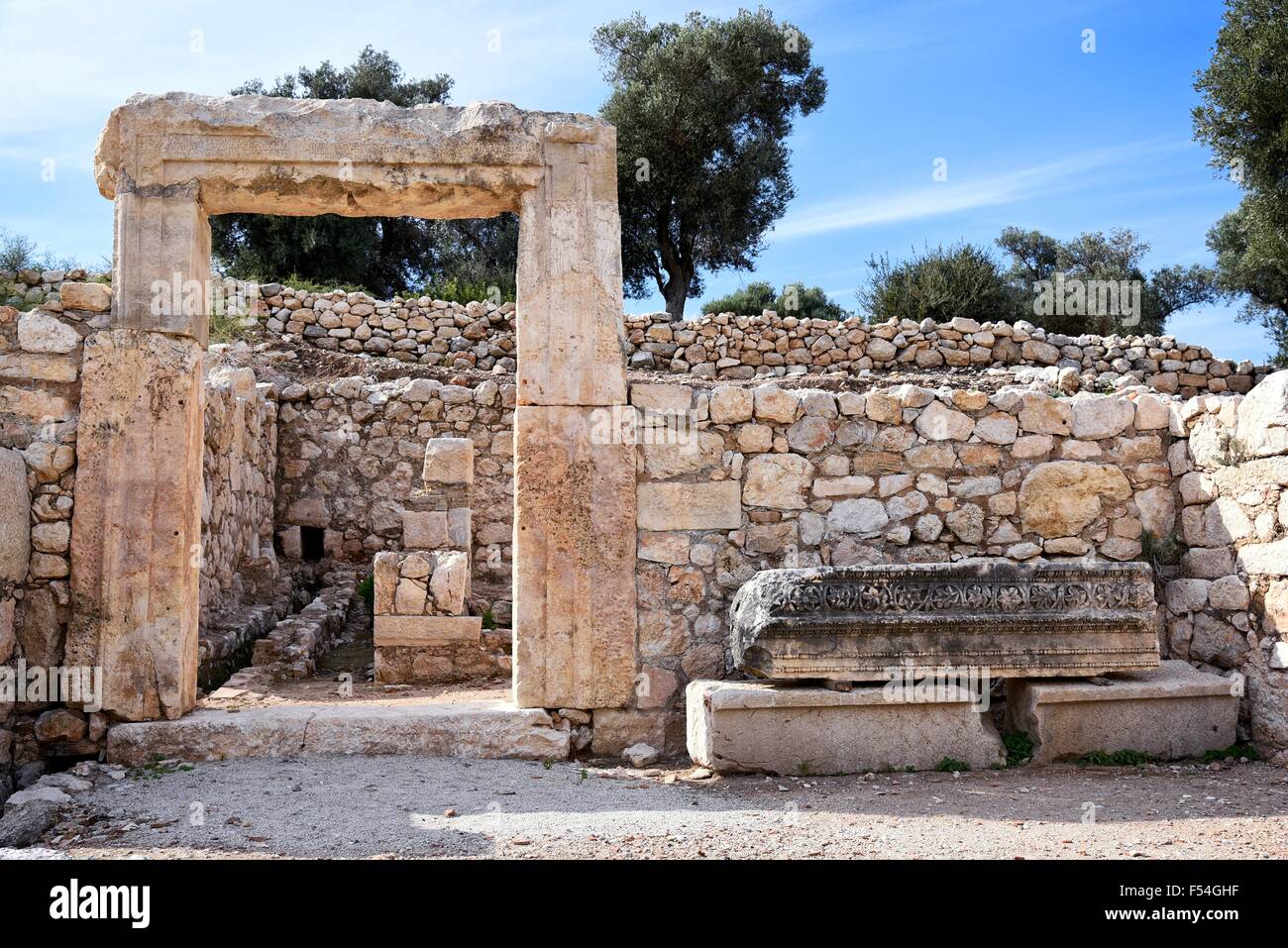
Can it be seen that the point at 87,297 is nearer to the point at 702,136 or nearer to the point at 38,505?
the point at 38,505

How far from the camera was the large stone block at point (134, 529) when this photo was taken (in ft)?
16.4

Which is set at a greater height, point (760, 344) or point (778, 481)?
point (760, 344)

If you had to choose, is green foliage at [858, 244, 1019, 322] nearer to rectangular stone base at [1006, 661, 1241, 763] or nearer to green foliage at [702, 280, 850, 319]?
green foliage at [702, 280, 850, 319]

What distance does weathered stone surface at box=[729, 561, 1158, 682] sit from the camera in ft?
15.1

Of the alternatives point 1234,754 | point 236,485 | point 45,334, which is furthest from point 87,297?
point 1234,754

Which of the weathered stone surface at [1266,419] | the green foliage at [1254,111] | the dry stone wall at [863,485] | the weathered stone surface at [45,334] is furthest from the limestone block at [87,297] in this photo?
the green foliage at [1254,111]

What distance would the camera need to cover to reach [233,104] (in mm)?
5320

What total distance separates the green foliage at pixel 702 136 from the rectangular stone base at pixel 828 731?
15328mm

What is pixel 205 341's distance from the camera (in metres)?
5.47

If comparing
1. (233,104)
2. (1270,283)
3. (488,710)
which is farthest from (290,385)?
(1270,283)

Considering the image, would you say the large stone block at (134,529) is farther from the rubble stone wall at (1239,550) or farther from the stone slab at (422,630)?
the rubble stone wall at (1239,550)

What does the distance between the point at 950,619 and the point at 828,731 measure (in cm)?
76

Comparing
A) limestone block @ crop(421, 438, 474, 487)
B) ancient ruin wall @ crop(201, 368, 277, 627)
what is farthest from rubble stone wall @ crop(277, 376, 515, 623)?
limestone block @ crop(421, 438, 474, 487)
